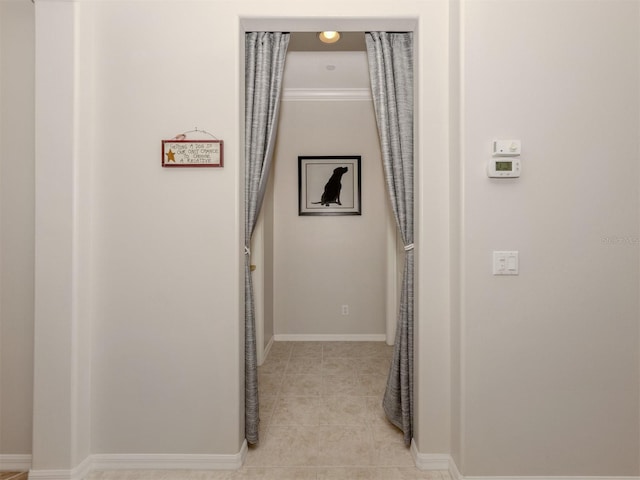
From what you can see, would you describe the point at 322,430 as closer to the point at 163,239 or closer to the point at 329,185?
the point at 163,239

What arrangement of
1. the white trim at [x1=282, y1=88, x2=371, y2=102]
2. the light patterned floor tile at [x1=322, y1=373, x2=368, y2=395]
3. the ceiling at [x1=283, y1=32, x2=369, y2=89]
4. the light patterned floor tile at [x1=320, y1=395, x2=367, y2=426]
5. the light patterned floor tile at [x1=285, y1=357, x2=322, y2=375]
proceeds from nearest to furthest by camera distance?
the light patterned floor tile at [x1=320, y1=395, x2=367, y2=426]
the light patterned floor tile at [x1=322, y1=373, x2=368, y2=395]
the ceiling at [x1=283, y1=32, x2=369, y2=89]
the light patterned floor tile at [x1=285, y1=357, x2=322, y2=375]
the white trim at [x1=282, y1=88, x2=371, y2=102]

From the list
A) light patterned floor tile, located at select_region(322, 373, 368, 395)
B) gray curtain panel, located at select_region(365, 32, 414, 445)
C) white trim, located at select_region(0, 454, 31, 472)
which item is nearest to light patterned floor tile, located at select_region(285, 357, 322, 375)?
light patterned floor tile, located at select_region(322, 373, 368, 395)

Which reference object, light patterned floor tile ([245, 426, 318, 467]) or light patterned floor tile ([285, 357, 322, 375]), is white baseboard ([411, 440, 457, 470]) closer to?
light patterned floor tile ([245, 426, 318, 467])

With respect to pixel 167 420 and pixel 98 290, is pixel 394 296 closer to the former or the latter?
pixel 167 420

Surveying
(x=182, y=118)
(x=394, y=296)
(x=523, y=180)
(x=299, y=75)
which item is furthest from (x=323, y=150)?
(x=523, y=180)

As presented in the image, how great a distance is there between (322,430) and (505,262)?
148 centimetres

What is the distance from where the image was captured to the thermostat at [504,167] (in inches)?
64.9

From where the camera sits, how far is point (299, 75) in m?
3.54

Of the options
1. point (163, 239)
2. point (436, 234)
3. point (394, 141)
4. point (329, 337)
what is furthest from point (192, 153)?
point (329, 337)

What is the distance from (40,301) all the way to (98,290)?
244 millimetres

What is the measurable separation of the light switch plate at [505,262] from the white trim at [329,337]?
2.51 meters

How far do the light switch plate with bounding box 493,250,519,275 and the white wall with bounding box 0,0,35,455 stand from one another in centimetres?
233

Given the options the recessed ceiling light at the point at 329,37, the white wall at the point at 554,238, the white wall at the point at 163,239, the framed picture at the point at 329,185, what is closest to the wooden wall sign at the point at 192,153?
the white wall at the point at 163,239

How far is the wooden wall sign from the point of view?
5.97 ft
